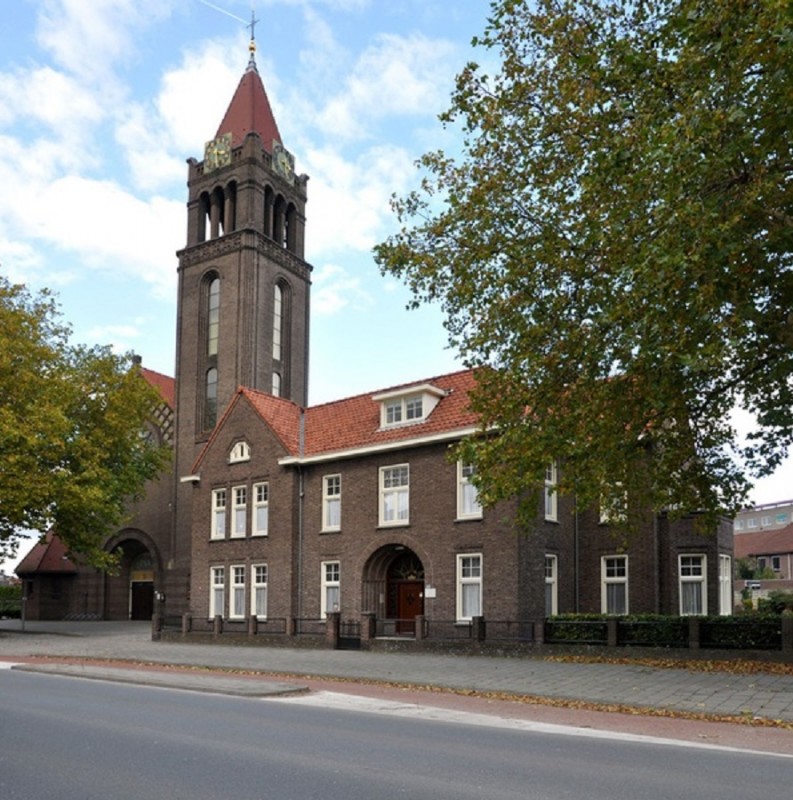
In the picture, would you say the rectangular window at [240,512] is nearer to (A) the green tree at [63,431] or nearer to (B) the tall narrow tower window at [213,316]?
(A) the green tree at [63,431]

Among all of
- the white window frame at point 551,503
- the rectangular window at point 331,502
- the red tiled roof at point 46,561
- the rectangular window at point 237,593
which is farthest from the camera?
the red tiled roof at point 46,561

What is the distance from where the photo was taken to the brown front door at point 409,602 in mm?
29812

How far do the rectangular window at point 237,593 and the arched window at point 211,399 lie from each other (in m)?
15.5

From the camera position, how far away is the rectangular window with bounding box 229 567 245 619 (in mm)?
33188

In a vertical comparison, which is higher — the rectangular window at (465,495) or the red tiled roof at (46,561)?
the rectangular window at (465,495)

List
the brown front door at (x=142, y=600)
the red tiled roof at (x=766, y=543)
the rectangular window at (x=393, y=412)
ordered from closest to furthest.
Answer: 1. the rectangular window at (x=393, y=412)
2. the brown front door at (x=142, y=600)
3. the red tiled roof at (x=766, y=543)

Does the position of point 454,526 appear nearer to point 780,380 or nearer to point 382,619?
point 382,619

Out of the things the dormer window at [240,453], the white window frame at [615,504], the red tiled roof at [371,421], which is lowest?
the white window frame at [615,504]

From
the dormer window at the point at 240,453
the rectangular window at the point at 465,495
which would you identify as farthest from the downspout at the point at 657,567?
the dormer window at the point at 240,453

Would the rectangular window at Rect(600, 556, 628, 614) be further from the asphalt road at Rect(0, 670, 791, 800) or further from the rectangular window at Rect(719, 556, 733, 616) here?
the asphalt road at Rect(0, 670, 791, 800)

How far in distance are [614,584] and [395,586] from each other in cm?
724

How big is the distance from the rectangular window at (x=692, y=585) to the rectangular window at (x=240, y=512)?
15.5m

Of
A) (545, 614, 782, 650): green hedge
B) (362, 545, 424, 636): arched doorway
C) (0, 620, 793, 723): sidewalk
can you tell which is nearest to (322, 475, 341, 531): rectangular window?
(362, 545, 424, 636): arched doorway

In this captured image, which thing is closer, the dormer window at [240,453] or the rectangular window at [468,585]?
the rectangular window at [468,585]
